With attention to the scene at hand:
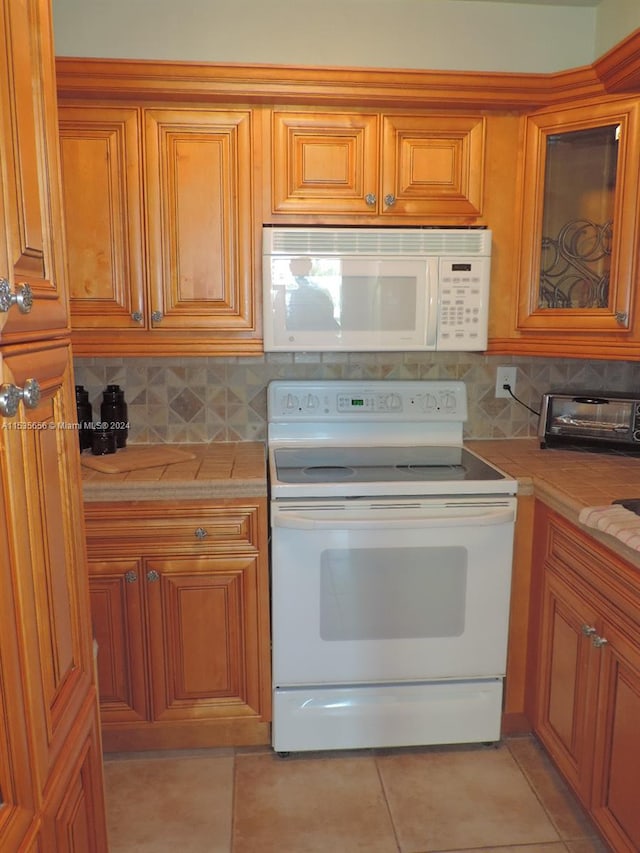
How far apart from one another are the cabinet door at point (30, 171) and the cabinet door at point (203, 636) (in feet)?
3.90

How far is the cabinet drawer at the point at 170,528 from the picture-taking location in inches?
77.0

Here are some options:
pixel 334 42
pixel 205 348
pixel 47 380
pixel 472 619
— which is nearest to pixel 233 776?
pixel 472 619

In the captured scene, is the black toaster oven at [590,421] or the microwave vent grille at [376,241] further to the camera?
the black toaster oven at [590,421]

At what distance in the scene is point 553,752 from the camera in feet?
6.33

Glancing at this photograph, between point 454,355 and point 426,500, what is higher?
point 454,355

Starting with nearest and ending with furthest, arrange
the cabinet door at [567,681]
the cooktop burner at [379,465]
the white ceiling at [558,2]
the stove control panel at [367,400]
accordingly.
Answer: the cabinet door at [567,681]
the cooktop burner at [379,465]
the white ceiling at [558,2]
the stove control panel at [367,400]

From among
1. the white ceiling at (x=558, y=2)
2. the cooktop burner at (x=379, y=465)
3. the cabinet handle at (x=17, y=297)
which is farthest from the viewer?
the white ceiling at (x=558, y=2)

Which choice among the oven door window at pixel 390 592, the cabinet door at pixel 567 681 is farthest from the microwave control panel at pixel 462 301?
the cabinet door at pixel 567 681

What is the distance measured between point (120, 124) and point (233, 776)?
6.59 ft

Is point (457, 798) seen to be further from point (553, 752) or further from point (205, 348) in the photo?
point (205, 348)

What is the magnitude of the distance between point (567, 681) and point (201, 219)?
5.70ft

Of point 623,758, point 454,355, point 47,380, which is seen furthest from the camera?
point 454,355

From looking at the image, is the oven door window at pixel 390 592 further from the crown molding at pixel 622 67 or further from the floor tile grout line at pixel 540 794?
the crown molding at pixel 622 67

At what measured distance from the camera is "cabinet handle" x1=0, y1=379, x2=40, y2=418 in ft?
2.40
